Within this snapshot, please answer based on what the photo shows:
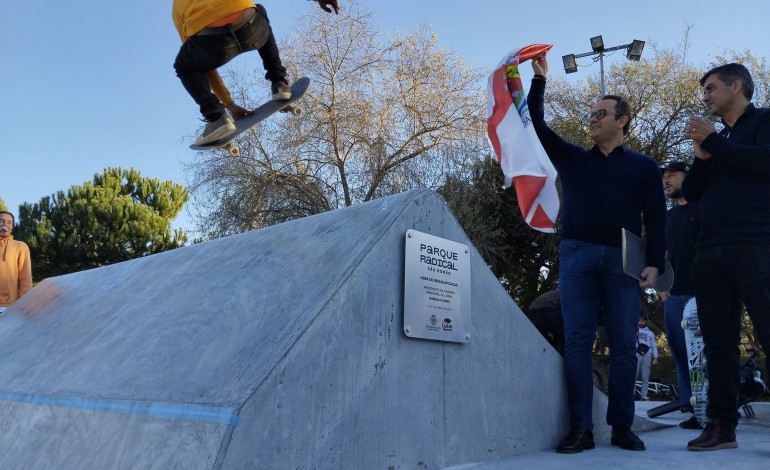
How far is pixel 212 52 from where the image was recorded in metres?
3.55

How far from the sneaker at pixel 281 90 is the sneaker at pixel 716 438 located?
9.98ft

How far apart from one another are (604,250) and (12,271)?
5.17 meters

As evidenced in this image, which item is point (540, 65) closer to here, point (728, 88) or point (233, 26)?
point (728, 88)

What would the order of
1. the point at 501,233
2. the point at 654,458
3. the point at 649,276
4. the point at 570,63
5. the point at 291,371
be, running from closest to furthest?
the point at 291,371 → the point at 654,458 → the point at 649,276 → the point at 570,63 → the point at 501,233

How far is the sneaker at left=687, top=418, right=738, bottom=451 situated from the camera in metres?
2.68

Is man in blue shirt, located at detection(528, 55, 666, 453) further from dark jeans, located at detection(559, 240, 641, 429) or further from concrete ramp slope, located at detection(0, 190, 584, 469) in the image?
concrete ramp slope, located at detection(0, 190, 584, 469)

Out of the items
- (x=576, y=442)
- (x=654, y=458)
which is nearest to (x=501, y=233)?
(x=576, y=442)

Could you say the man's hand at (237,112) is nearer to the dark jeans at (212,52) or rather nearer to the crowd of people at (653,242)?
the dark jeans at (212,52)

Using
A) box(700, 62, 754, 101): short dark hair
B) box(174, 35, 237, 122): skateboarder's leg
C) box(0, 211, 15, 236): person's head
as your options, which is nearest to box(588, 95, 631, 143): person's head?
box(700, 62, 754, 101): short dark hair

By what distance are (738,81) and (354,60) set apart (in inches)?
696

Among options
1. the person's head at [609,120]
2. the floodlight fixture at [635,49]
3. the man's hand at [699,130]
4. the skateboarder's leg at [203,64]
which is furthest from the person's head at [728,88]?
the floodlight fixture at [635,49]

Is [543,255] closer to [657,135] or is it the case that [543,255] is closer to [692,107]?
[657,135]

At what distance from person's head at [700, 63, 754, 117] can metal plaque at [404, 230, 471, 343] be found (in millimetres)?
1553

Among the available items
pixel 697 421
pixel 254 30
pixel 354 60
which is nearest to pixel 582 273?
pixel 697 421
